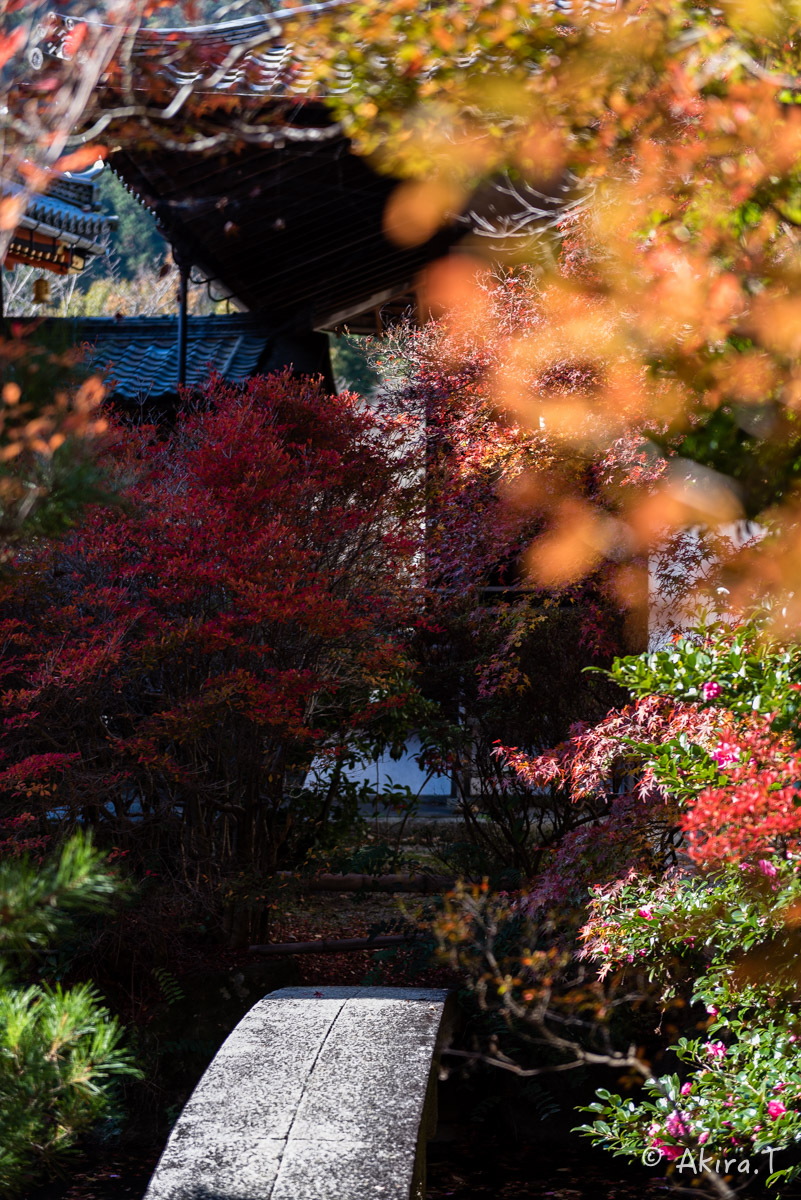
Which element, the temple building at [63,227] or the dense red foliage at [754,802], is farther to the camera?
the temple building at [63,227]

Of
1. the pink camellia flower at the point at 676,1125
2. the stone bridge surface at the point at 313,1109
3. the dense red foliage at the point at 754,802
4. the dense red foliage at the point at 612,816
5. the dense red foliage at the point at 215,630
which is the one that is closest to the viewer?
the dense red foliage at the point at 754,802

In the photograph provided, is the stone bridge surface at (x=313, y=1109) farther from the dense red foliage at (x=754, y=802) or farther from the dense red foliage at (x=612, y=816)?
the dense red foliage at (x=754, y=802)

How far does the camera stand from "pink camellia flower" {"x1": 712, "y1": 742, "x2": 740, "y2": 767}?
3.26m

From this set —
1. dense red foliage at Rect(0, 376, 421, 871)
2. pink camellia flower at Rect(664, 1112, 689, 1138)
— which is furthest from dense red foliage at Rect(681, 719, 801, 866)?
dense red foliage at Rect(0, 376, 421, 871)

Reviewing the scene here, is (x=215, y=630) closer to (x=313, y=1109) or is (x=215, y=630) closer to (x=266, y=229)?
(x=313, y=1109)

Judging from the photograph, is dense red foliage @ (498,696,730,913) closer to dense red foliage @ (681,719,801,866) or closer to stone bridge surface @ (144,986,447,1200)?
stone bridge surface @ (144,986,447,1200)

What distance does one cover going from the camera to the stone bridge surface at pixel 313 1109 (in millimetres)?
3422

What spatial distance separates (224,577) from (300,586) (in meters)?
0.63

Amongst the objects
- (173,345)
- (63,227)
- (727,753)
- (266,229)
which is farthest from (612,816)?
(173,345)

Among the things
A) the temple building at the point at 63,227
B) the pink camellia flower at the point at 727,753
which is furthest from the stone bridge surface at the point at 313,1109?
the temple building at the point at 63,227

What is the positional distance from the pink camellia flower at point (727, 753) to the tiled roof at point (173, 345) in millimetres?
7955

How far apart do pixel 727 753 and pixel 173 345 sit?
29.4 ft

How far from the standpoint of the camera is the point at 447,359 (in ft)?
24.4

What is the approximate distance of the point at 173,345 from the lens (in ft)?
36.4
